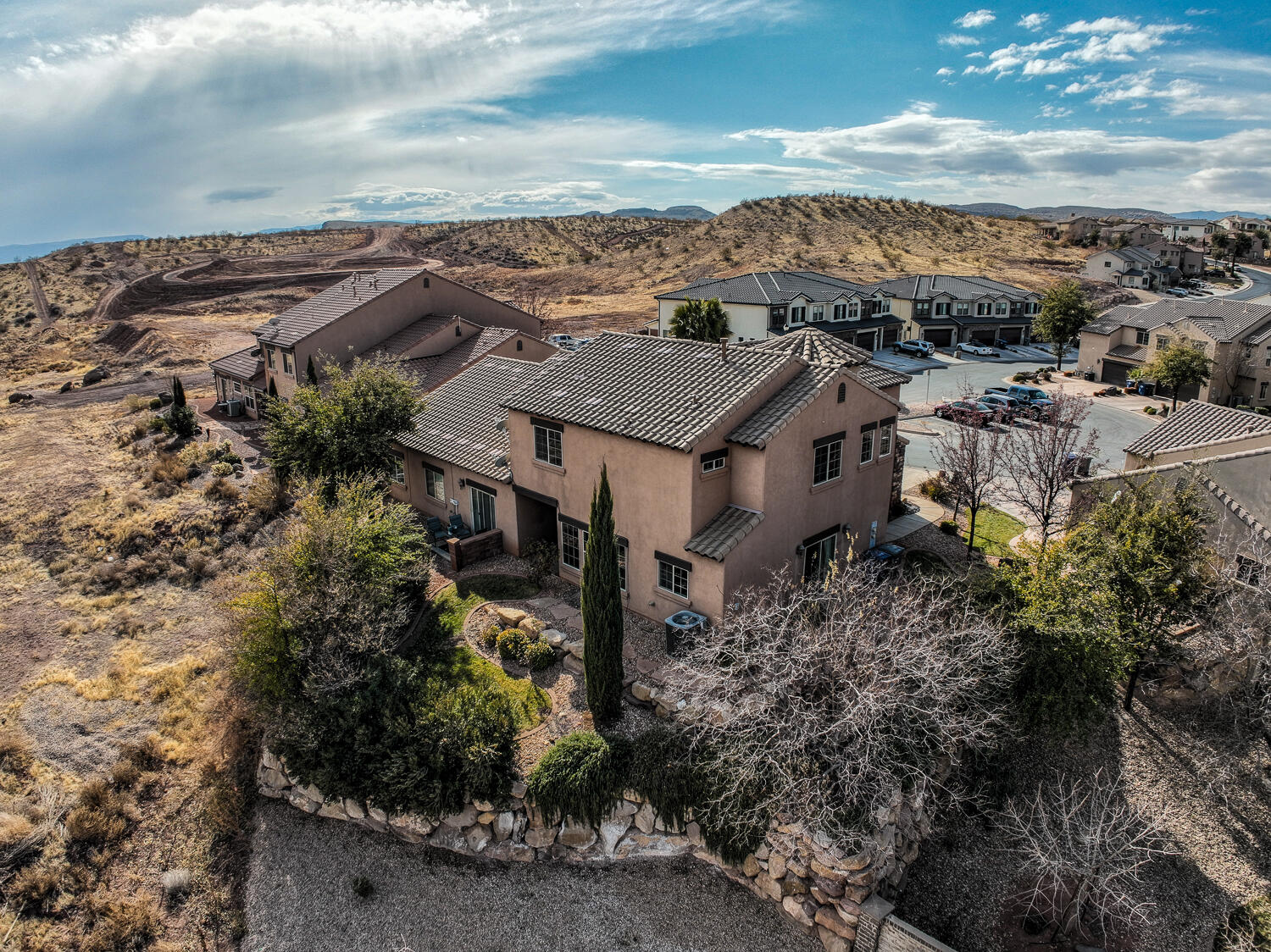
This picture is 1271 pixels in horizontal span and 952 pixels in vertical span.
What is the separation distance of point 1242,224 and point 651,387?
8064 inches

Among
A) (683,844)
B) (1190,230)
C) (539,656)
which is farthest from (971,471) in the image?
(1190,230)

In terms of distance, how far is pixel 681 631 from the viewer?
2006 cm

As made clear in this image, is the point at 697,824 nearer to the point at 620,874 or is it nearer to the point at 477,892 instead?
the point at 620,874

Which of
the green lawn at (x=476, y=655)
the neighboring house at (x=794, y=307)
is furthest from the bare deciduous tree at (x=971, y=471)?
the neighboring house at (x=794, y=307)

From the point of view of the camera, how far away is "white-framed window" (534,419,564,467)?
79.5 feet

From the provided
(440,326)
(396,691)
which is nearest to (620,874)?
(396,691)

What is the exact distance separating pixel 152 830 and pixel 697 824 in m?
13.7

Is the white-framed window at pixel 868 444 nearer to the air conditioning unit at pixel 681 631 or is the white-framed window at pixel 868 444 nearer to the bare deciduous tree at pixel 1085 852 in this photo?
the air conditioning unit at pixel 681 631

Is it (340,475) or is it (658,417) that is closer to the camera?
(658,417)

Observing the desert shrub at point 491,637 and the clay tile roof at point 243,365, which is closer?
the desert shrub at point 491,637

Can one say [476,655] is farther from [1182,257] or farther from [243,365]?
[1182,257]

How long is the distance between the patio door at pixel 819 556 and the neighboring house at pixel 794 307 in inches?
1486

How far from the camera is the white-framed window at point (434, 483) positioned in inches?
1175

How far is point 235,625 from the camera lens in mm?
21750
